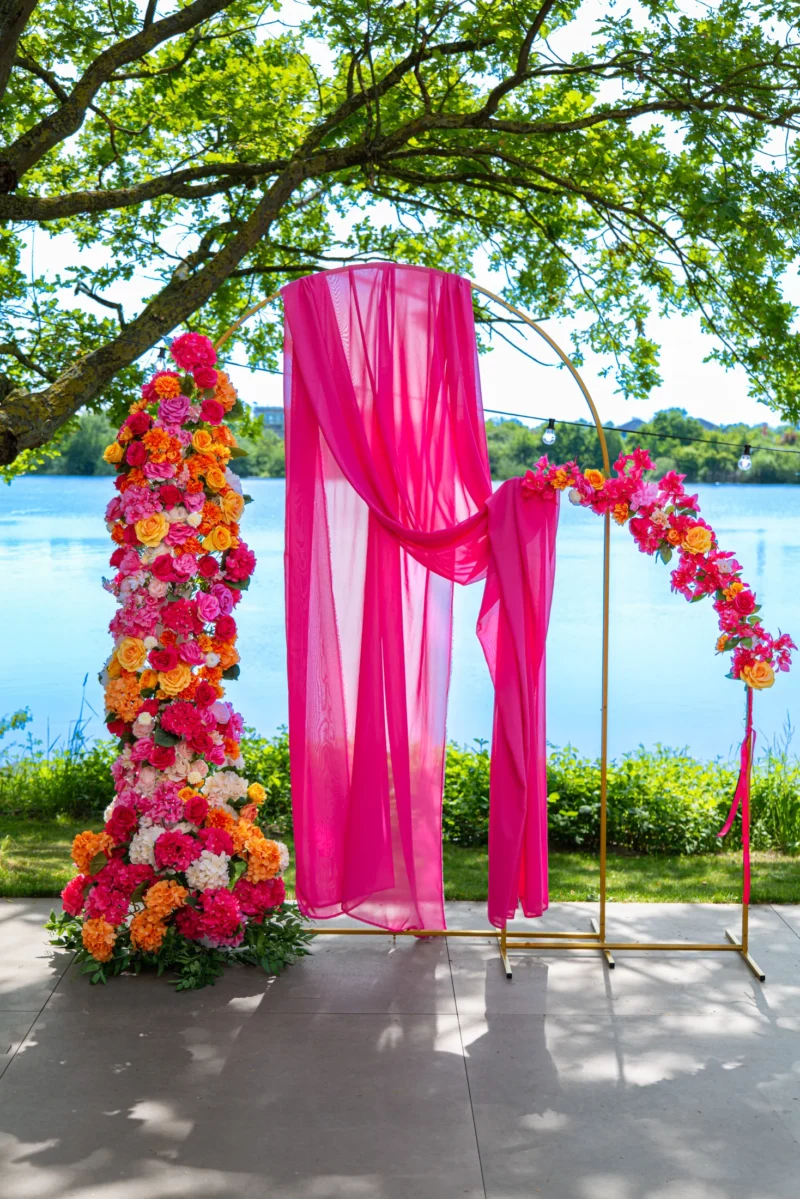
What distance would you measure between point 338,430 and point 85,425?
23.0ft

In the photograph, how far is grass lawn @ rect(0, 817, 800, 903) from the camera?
5.04 m

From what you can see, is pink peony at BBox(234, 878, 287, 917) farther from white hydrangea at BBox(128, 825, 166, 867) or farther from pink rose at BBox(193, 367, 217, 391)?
pink rose at BBox(193, 367, 217, 391)

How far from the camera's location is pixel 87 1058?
341 cm

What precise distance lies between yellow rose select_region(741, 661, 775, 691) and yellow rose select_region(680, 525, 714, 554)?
0.44 m

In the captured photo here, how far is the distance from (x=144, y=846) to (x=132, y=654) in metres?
0.67

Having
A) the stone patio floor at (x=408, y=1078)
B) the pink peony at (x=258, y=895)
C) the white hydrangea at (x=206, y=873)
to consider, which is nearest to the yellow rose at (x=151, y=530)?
the white hydrangea at (x=206, y=873)

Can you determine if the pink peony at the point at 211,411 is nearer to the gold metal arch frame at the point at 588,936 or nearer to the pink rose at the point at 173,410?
the pink rose at the point at 173,410

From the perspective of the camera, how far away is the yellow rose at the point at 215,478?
4.06 m

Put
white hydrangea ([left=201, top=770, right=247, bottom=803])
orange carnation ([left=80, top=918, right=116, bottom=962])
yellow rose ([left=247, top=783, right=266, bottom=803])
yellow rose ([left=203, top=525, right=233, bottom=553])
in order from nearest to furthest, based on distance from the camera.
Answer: orange carnation ([left=80, top=918, right=116, bottom=962]) < yellow rose ([left=203, top=525, right=233, bottom=553]) < white hydrangea ([left=201, top=770, right=247, bottom=803]) < yellow rose ([left=247, top=783, right=266, bottom=803])

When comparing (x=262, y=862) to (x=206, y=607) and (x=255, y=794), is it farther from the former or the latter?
(x=206, y=607)

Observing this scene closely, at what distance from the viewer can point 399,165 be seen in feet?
21.8

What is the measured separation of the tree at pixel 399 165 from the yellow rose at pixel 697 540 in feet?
5.06

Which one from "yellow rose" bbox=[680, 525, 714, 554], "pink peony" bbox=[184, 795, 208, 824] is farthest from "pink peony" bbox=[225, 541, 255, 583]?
"yellow rose" bbox=[680, 525, 714, 554]

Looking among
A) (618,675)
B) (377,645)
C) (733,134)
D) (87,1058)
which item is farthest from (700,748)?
(87,1058)
